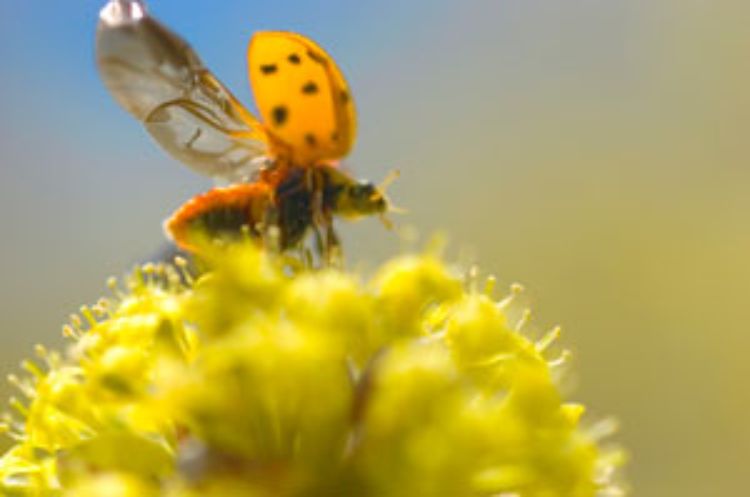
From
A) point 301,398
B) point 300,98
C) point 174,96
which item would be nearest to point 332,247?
point 300,98

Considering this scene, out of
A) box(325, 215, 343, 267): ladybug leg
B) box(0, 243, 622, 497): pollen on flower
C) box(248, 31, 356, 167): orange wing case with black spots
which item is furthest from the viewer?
box(325, 215, 343, 267): ladybug leg

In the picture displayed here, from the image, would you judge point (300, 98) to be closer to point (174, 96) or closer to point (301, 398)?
point (174, 96)

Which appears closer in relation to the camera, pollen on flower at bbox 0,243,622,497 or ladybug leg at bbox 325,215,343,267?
pollen on flower at bbox 0,243,622,497

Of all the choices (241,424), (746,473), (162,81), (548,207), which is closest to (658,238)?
(548,207)

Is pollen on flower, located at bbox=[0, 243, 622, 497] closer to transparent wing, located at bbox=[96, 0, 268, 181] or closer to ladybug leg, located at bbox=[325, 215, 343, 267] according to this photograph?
ladybug leg, located at bbox=[325, 215, 343, 267]

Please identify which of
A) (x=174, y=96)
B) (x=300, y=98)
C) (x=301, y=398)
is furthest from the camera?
(x=174, y=96)

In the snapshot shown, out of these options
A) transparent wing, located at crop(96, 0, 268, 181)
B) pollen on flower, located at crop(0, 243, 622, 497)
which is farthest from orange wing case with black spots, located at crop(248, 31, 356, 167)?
pollen on flower, located at crop(0, 243, 622, 497)

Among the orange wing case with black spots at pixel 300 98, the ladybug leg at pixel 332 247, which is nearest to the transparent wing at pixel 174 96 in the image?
the orange wing case with black spots at pixel 300 98

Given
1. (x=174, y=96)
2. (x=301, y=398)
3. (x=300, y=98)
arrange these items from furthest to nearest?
(x=174, y=96), (x=300, y=98), (x=301, y=398)

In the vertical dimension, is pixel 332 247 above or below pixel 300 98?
below
